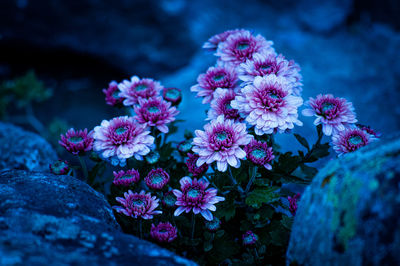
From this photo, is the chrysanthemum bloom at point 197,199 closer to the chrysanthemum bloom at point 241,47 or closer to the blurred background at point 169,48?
the chrysanthemum bloom at point 241,47

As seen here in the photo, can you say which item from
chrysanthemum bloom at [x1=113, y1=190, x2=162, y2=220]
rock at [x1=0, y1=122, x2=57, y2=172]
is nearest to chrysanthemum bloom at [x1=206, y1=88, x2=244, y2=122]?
chrysanthemum bloom at [x1=113, y1=190, x2=162, y2=220]

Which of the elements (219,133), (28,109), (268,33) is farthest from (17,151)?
(268,33)

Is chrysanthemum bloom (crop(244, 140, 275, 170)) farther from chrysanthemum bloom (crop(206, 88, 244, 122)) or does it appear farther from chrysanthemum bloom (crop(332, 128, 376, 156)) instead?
chrysanthemum bloom (crop(332, 128, 376, 156))

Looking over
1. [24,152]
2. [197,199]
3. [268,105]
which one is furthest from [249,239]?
[24,152]

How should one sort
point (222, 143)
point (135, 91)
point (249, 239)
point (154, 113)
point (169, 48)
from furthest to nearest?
point (169, 48) → point (135, 91) → point (154, 113) → point (249, 239) → point (222, 143)

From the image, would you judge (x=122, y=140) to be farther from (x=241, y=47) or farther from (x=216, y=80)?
(x=241, y=47)

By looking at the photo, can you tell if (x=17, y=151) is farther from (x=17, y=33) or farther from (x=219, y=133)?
(x=17, y=33)

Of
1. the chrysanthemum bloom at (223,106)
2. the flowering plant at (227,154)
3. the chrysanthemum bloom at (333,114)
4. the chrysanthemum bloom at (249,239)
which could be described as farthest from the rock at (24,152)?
the chrysanthemum bloom at (333,114)
